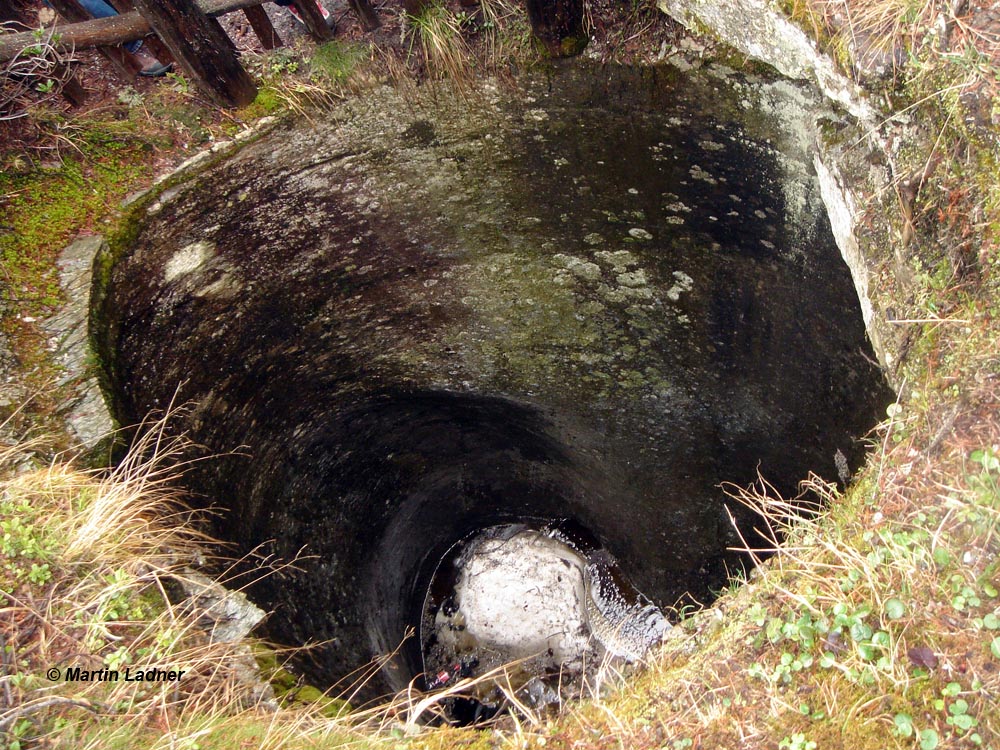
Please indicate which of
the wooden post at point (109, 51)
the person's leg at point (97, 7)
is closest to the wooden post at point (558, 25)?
the wooden post at point (109, 51)

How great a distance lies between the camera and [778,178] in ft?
10.8

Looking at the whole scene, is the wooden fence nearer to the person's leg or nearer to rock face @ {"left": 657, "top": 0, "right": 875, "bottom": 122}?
the person's leg

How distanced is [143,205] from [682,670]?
314 centimetres

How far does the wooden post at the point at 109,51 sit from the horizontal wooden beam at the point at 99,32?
142 millimetres

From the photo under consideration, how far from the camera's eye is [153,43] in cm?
310

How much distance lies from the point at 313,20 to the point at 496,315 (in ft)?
6.68

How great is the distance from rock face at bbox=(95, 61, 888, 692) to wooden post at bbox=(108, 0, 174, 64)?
56 cm

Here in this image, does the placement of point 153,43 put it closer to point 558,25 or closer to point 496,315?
point 558,25

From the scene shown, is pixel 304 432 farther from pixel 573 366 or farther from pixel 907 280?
pixel 907 280

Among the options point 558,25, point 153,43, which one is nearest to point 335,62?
point 153,43

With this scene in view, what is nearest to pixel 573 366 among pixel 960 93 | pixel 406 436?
pixel 406 436

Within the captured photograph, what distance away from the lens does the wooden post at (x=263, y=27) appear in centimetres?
322

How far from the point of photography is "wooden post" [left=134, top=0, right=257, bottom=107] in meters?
2.84

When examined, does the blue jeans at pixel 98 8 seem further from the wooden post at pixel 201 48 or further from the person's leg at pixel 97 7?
the wooden post at pixel 201 48
